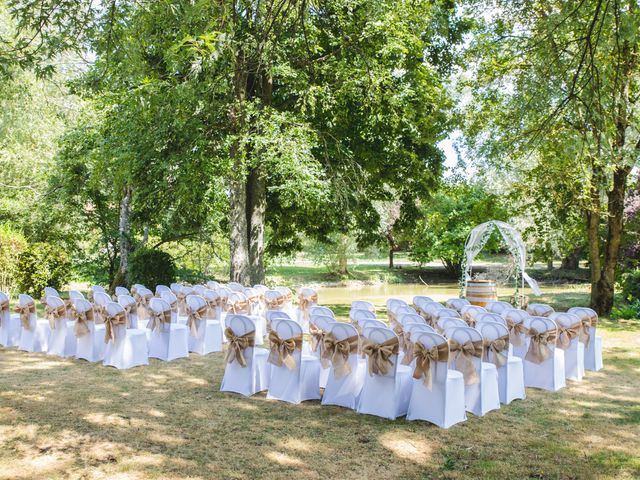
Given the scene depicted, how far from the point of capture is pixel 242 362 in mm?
6789

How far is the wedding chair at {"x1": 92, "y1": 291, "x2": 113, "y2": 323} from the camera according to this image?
8445mm

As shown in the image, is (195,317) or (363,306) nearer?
(363,306)

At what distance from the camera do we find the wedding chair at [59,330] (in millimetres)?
8891

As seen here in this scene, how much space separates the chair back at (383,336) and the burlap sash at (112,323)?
3.90 meters

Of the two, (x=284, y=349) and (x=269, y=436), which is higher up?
(x=284, y=349)

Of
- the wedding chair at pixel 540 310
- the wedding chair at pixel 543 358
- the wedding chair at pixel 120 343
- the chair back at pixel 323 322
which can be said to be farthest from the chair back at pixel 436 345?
the wedding chair at pixel 120 343

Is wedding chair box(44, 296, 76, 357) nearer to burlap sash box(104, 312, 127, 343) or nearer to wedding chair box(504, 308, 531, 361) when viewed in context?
burlap sash box(104, 312, 127, 343)

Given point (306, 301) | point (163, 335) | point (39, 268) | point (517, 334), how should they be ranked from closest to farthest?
point (517, 334), point (163, 335), point (306, 301), point (39, 268)

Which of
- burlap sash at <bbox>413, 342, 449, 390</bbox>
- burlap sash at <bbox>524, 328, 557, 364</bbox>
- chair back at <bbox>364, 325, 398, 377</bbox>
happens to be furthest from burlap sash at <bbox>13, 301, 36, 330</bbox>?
burlap sash at <bbox>524, 328, 557, 364</bbox>

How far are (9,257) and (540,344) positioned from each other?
14.0 meters

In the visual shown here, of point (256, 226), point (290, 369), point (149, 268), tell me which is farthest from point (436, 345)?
point (149, 268)

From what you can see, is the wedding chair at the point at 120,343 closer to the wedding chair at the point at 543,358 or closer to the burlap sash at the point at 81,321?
the burlap sash at the point at 81,321

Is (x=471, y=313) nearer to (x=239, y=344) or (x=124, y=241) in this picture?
(x=239, y=344)

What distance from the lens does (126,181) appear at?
41.9 ft
